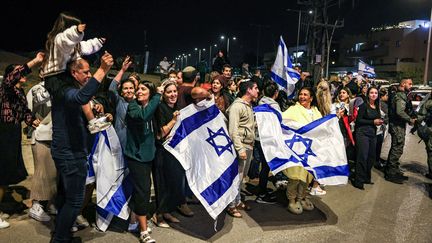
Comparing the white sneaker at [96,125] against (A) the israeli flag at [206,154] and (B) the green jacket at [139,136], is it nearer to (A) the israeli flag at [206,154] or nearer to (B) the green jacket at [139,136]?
(B) the green jacket at [139,136]

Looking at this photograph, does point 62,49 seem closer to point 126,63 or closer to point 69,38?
point 69,38

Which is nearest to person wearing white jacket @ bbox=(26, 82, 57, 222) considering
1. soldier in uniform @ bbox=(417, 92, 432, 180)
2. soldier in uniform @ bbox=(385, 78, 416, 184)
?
soldier in uniform @ bbox=(385, 78, 416, 184)

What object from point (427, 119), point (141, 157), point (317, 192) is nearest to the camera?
point (141, 157)

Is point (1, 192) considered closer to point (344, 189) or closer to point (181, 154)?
point (181, 154)

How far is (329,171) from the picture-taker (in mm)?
5320

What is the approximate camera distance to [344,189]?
6.80 m

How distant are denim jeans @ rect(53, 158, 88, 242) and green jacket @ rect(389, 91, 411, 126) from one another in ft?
20.7

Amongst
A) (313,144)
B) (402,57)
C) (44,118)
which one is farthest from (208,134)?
(402,57)

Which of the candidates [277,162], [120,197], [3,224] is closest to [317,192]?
[277,162]

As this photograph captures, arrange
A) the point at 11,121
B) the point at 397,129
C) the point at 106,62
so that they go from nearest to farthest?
the point at 106,62 < the point at 11,121 < the point at 397,129

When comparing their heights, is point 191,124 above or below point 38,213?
above

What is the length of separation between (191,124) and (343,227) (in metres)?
2.40

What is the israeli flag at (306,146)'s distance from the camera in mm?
5238

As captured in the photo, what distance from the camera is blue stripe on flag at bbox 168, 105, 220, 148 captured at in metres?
4.79
